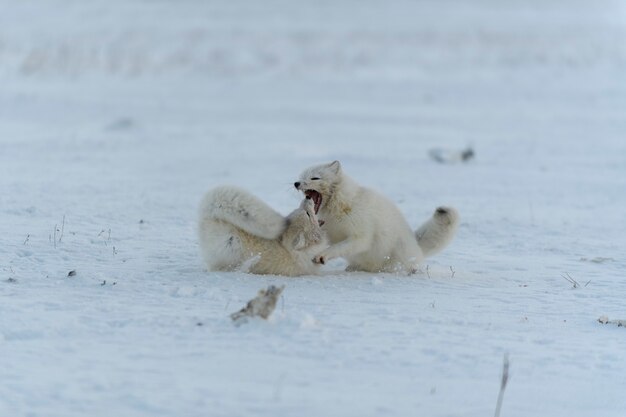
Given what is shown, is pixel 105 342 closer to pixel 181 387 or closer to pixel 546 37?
pixel 181 387

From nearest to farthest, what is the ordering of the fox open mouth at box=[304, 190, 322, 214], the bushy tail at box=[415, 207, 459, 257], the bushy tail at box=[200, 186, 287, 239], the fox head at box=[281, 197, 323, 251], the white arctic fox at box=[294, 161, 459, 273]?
the bushy tail at box=[200, 186, 287, 239]
the fox head at box=[281, 197, 323, 251]
the white arctic fox at box=[294, 161, 459, 273]
the fox open mouth at box=[304, 190, 322, 214]
the bushy tail at box=[415, 207, 459, 257]

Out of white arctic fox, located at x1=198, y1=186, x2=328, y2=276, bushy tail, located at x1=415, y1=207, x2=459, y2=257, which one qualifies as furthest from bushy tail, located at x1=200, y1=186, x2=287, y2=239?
bushy tail, located at x1=415, y1=207, x2=459, y2=257

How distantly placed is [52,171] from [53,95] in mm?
9958

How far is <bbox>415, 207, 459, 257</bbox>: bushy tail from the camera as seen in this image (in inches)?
254

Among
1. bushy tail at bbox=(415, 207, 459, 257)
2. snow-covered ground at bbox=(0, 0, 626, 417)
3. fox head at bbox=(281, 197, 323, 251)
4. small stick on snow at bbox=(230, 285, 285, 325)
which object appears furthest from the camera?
bushy tail at bbox=(415, 207, 459, 257)

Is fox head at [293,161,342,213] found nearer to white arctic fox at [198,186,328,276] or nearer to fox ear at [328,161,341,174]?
fox ear at [328,161,341,174]

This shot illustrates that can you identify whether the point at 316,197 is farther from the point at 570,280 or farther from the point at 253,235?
the point at 570,280

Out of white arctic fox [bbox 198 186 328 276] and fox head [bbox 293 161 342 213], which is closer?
white arctic fox [bbox 198 186 328 276]

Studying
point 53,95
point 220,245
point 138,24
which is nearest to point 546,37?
point 138,24

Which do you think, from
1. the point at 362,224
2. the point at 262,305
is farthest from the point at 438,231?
the point at 262,305

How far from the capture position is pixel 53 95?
790 inches

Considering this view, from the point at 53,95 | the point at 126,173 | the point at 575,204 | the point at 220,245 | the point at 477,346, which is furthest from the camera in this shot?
the point at 53,95

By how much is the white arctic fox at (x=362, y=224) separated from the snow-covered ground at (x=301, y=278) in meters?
0.19

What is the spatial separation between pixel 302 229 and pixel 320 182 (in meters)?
0.45
